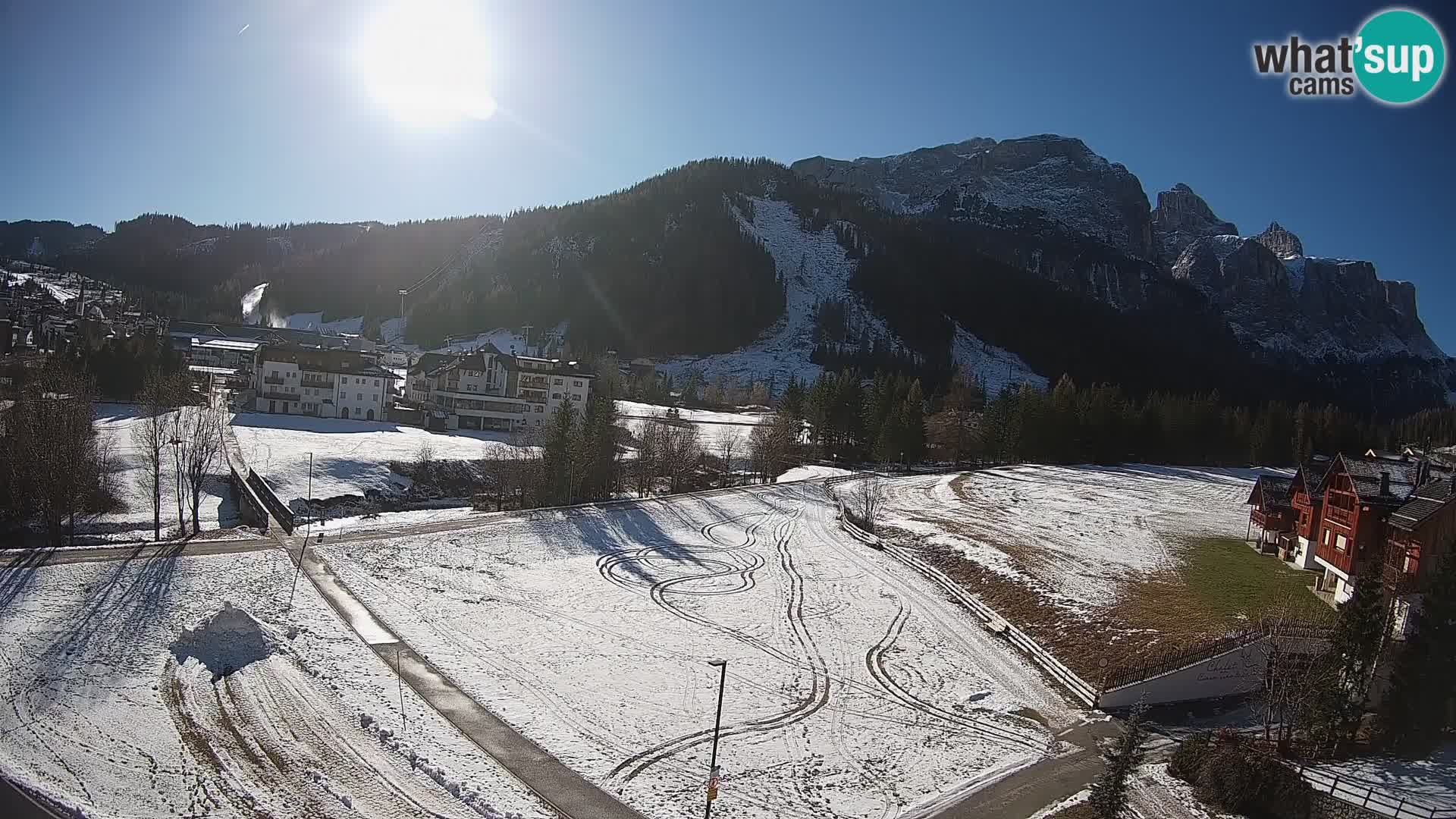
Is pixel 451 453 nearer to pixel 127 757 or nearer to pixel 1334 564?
pixel 127 757

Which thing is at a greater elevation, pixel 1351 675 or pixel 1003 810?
pixel 1351 675

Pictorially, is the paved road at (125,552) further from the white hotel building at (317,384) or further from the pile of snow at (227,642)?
the white hotel building at (317,384)

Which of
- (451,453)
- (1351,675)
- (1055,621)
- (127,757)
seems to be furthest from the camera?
(451,453)

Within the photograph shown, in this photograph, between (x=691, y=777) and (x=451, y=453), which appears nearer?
(x=691, y=777)

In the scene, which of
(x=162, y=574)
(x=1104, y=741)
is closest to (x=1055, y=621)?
(x=1104, y=741)

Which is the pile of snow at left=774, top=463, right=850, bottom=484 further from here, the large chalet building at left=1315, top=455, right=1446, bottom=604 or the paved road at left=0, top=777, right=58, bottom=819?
the paved road at left=0, top=777, right=58, bottom=819

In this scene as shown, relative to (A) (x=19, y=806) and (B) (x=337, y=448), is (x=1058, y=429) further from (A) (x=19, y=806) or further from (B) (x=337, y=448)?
(A) (x=19, y=806)

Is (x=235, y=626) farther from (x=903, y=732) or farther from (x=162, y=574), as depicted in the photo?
(x=903, y=732)

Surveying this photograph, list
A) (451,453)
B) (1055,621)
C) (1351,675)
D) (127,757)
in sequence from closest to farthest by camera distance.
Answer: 1. (127,757)
2. (1351,675)
3. (1055,621)
4. (451,453)
